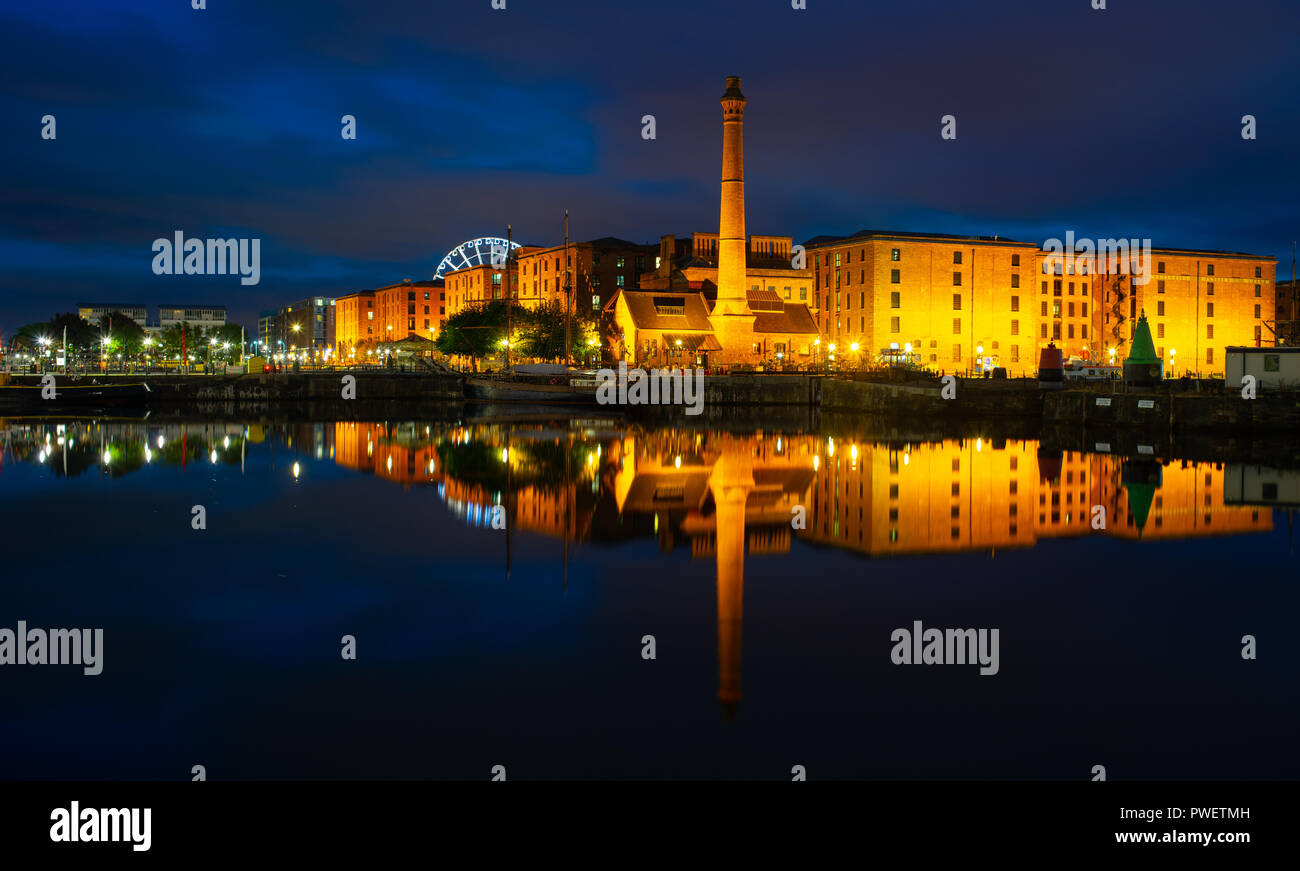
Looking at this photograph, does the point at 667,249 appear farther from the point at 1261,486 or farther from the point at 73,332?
the point at 73,332

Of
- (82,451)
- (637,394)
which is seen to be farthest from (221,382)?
(82,451)

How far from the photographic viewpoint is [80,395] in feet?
226

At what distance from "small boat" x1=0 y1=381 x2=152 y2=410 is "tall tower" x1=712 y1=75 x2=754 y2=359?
40.5m

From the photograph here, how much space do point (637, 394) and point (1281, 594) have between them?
53.3 m

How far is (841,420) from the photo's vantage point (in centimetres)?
5666

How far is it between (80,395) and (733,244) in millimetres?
45133

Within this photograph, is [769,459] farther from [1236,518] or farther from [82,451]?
[82,451]

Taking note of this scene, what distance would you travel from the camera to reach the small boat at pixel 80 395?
65312 millimetres

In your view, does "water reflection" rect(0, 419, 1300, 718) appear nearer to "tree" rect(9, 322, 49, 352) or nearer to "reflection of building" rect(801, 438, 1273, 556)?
"reflection of building" rect(801, 438, 1273, 556)

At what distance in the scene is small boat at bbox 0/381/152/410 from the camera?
6531cm

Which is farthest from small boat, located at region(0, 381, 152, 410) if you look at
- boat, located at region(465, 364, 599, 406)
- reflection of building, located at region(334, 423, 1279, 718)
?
reflection of building, located at region(334, 423, 1279, 718)

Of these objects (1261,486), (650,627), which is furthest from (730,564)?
(1261,486)

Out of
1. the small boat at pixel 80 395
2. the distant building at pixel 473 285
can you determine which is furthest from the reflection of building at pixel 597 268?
the small boat at pixel 80 395

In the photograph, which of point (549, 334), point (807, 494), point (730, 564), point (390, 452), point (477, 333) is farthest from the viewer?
point (477, 333)
